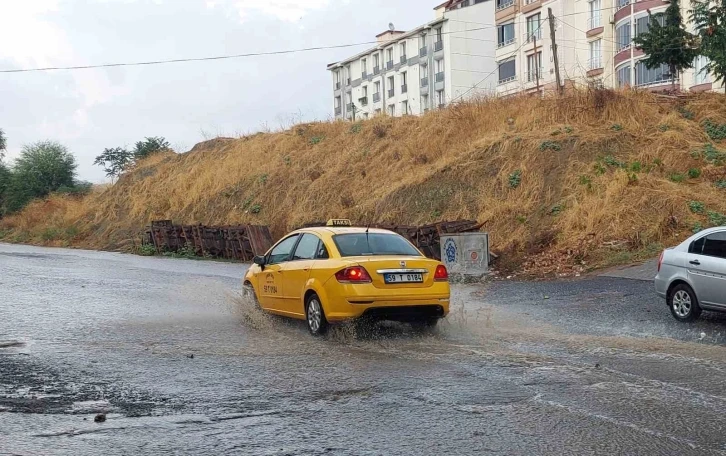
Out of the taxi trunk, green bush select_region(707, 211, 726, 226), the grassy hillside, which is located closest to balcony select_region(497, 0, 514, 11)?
the grassy hillside

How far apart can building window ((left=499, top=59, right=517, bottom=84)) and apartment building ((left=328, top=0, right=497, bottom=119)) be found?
1.56 metres

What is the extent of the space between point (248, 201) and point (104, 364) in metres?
30.0

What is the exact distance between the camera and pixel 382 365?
8.77 meters

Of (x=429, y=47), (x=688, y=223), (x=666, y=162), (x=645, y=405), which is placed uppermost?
(x=429, y=47)

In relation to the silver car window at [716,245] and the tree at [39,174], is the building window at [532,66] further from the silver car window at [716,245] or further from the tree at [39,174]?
the silver car window at [716,245]

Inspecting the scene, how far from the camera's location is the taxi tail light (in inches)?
405

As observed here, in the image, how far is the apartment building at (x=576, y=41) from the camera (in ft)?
175

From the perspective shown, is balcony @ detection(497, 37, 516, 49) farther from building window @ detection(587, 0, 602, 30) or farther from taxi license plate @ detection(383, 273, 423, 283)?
taxi license plate @ detection(383, 273, 423, 283)

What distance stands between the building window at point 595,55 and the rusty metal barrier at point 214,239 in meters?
37.1

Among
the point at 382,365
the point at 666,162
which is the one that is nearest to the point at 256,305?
the point at 382,365

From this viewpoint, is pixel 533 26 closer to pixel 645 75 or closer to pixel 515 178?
pixel 645 75

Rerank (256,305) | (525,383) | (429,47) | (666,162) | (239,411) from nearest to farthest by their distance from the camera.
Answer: (239,411) < (525,383) < (256,305) < (666,162) < (429,47)

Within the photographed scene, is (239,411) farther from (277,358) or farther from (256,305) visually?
(256,305)

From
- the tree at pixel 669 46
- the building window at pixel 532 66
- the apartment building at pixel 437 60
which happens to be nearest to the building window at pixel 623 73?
the building window at pixel 532 66
